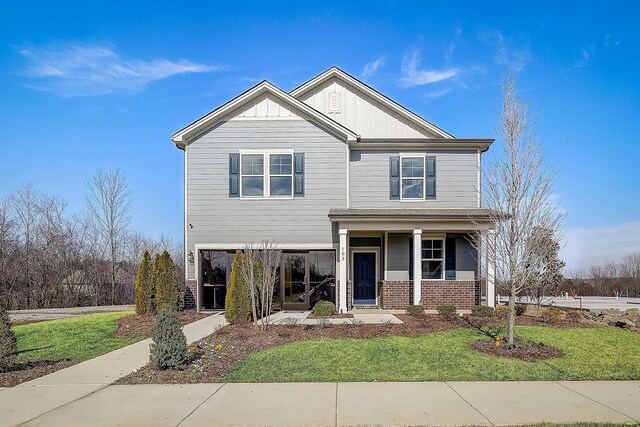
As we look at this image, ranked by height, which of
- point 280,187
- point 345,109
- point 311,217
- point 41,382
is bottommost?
point 41,382

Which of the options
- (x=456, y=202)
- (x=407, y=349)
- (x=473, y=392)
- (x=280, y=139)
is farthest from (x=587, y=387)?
(x=280, y=139)

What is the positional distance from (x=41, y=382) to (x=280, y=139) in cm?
1157

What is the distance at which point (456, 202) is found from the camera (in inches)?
701

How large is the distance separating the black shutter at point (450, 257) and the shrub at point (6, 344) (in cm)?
1420

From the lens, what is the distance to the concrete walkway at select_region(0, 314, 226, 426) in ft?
20.7

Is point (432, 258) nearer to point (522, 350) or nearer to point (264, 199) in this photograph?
point (264, 199)

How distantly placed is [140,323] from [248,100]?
8.89 m

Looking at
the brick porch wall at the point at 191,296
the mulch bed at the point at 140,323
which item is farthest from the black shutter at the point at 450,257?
the brick porch wall at the point at 191,296

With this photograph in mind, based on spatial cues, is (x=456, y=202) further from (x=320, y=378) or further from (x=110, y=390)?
(x=110, y=390)

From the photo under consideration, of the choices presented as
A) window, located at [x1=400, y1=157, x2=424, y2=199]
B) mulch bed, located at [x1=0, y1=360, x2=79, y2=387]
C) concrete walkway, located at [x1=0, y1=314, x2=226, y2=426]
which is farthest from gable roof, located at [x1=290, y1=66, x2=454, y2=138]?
mulch bed, located at [x1=0, y1=360, x2=79, y2=387]

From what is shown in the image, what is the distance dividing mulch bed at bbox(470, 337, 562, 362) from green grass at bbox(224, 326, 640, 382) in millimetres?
209

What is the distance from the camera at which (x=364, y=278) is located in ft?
60.1

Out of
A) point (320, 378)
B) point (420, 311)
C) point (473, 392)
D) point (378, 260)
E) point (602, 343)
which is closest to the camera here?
point (473, 392)

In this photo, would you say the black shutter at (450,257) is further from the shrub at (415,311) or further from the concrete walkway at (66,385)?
the concrete walkway at (66,385)
